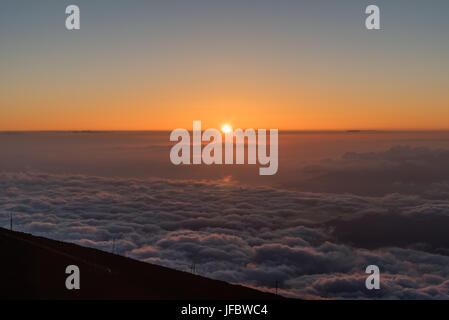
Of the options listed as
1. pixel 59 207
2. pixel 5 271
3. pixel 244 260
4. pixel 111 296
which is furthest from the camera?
pixel 59 207

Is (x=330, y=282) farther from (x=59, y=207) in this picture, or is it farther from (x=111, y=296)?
(x=59, y=207)

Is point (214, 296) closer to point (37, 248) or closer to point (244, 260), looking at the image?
point (37, 248)
